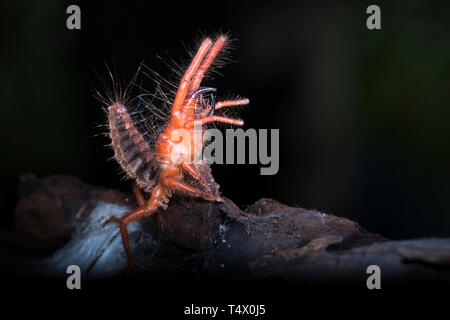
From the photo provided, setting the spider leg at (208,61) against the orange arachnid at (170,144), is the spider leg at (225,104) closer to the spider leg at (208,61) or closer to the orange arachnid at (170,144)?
the orange arachnid at (170,144)

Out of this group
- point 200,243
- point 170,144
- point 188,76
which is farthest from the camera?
point 170,144

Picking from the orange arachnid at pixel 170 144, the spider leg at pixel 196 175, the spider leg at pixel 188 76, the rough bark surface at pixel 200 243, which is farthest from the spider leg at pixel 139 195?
the spider leg at pixel 188 76

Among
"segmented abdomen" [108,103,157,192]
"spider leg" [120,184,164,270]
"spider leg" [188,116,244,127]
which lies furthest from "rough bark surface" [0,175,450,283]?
"spider leg" [188,116,244,127]

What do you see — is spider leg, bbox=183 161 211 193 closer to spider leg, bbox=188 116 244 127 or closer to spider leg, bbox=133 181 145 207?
spider leg, bbox=188 116 244 127

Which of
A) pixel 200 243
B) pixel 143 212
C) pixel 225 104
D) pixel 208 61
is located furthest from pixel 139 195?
pixel 208 61

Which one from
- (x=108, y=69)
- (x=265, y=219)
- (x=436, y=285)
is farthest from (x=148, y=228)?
(x=436, y=285)

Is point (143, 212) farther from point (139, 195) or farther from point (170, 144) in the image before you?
point (170, 144)

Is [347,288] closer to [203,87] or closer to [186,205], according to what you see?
[186,205]
